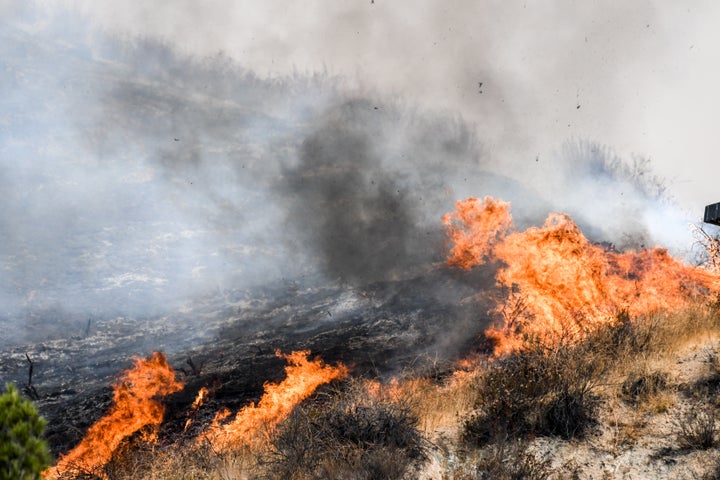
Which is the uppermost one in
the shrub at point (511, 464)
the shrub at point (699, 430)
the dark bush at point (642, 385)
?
Result: the dark bush at point (642, 385)

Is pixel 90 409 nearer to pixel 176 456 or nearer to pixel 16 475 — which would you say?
pixel 176 456

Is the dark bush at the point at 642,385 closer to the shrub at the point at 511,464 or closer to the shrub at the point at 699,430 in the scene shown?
the shrub at the point at 699,430

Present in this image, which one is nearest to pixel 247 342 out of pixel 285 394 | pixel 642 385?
pixel 285 394

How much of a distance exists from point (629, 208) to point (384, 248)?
33.1 ft

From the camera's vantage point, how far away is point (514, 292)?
39.7 feet

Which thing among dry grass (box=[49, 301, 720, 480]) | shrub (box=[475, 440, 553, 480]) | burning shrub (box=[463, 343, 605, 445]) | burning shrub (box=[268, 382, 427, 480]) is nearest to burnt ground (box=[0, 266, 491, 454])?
dry grass (box=[49, 301, 720, 480])

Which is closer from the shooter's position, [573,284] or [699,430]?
[699,430]

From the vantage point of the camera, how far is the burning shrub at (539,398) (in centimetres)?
514

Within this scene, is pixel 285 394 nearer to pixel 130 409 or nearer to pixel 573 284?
pixel 130 409

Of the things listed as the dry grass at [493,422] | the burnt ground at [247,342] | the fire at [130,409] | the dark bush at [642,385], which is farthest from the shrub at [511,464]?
the fire at [130,409]

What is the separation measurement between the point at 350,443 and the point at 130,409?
21.0 ft

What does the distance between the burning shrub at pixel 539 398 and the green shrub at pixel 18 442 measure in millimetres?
4218

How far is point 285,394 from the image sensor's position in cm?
947

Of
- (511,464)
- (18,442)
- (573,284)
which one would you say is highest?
(573,284)
